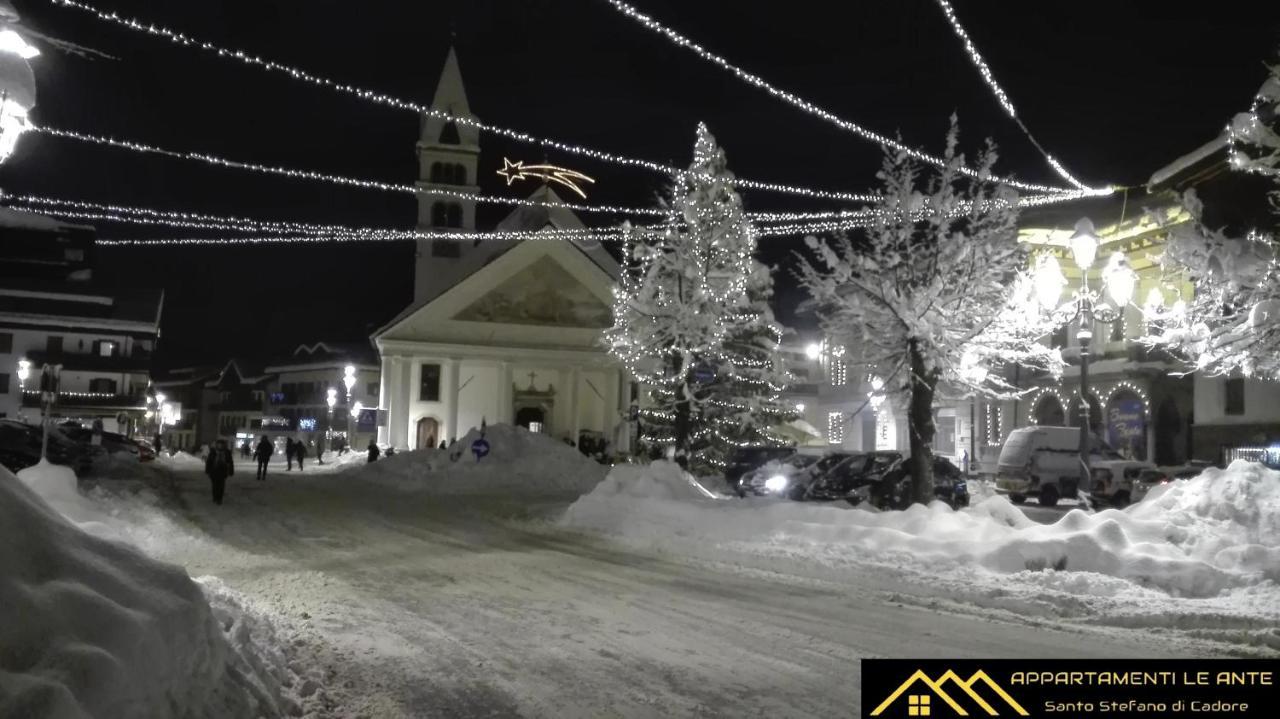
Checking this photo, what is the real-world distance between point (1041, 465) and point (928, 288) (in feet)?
Answer: 41.0

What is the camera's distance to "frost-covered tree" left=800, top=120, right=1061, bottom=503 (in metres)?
19.3

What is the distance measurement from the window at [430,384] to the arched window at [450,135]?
15246 mm

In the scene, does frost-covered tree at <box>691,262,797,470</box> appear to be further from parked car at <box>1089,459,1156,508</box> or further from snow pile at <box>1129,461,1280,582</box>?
snow pile at <box>1129,461,1280,582</box>

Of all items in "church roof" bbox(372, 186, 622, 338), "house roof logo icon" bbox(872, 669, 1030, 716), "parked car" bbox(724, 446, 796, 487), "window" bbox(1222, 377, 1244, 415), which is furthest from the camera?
"church roof" bbox(372, 186, 622, 338)

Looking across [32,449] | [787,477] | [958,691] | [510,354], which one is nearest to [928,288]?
[787,477]

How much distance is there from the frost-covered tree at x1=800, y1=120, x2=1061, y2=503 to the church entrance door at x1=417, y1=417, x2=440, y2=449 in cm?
4069

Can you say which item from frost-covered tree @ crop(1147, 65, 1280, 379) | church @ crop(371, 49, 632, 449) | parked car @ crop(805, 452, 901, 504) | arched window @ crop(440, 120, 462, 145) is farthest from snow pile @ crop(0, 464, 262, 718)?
arched window @ crop(440, 120, 462, 145)

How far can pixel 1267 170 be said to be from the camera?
52.3 ft

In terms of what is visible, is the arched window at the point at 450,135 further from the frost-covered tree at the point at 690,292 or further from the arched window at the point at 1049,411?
the arched window at the point at 1049,411

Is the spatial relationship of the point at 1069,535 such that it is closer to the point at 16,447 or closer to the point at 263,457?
the point at 16,447

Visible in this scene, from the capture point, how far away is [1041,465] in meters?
29.4

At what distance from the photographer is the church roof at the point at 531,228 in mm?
61344

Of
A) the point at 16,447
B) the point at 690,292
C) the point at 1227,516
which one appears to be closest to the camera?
the point at 1227,516

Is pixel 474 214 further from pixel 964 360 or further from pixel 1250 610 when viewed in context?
pixel 1250 610
